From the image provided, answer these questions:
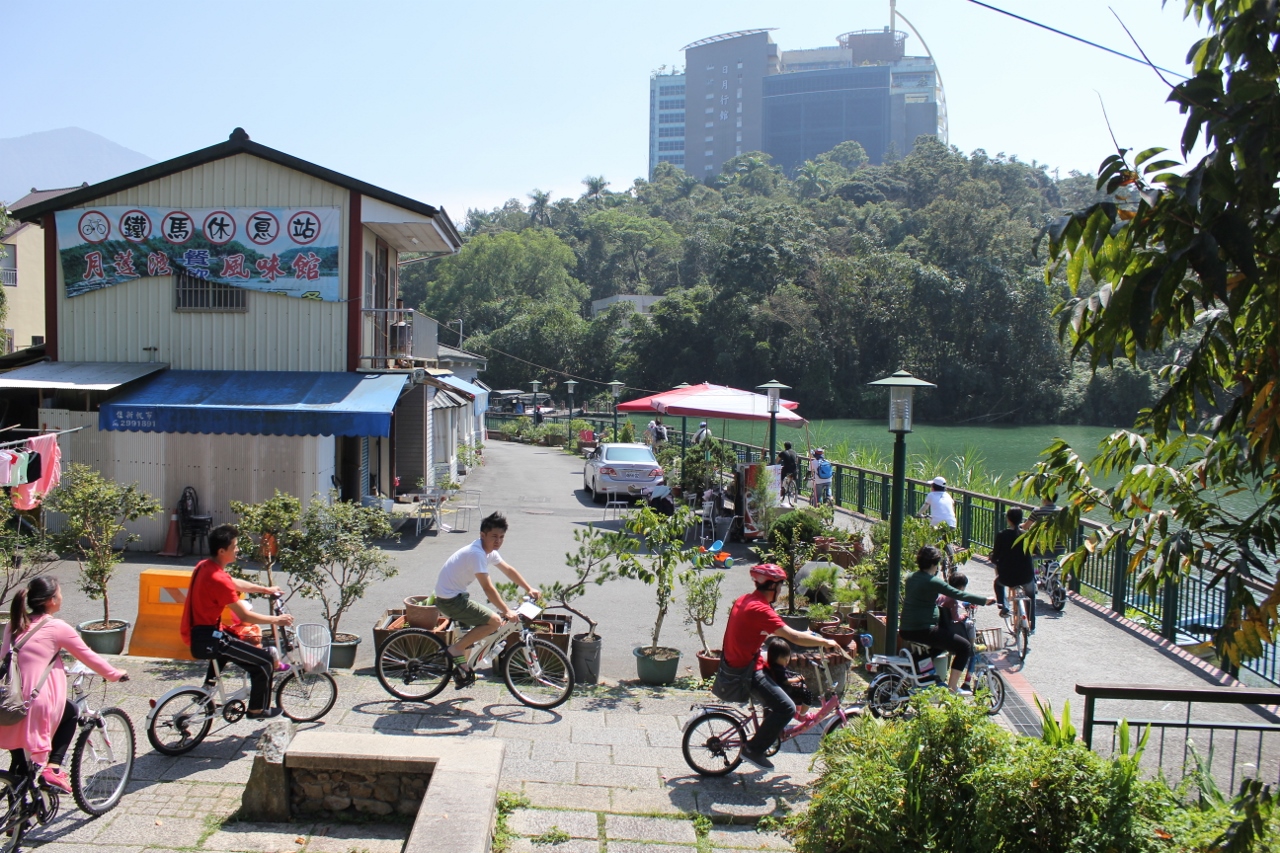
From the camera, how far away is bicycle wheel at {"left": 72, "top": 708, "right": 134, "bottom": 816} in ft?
17.0

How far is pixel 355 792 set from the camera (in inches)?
216

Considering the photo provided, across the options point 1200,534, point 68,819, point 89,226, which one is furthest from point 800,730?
point 89,226

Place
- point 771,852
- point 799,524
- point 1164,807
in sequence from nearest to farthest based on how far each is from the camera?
1. point 1164,807
2. point 771,852
3. point 799,524

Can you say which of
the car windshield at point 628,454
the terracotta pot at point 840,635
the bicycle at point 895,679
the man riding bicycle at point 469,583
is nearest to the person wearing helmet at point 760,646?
the bicycle at point 895,679

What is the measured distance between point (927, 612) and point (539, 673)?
3161 millimetres

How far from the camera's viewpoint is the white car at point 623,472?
22.2 metres

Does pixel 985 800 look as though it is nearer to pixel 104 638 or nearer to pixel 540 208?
pixel 104 638

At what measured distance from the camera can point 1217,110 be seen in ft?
8.37

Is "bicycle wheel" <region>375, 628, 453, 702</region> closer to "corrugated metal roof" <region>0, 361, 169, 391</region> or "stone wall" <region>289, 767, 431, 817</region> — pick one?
"stone wall" <region>289, 767, 431, 817</region>

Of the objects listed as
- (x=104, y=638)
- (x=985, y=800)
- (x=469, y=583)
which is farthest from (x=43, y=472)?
(x=985, y=800)

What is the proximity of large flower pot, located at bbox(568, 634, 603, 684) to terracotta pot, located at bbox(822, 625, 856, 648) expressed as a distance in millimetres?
2175

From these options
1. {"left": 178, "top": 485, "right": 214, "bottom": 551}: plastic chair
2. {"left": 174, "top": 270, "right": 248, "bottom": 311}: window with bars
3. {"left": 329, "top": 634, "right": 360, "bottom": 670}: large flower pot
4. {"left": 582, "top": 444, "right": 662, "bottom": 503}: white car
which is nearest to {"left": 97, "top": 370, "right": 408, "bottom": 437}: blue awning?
{"left": 178, "top": 485, "right": 214, "bottom": 551}: plastic chair

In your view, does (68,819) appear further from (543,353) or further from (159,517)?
(543,353)

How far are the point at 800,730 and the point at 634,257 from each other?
103 meters
